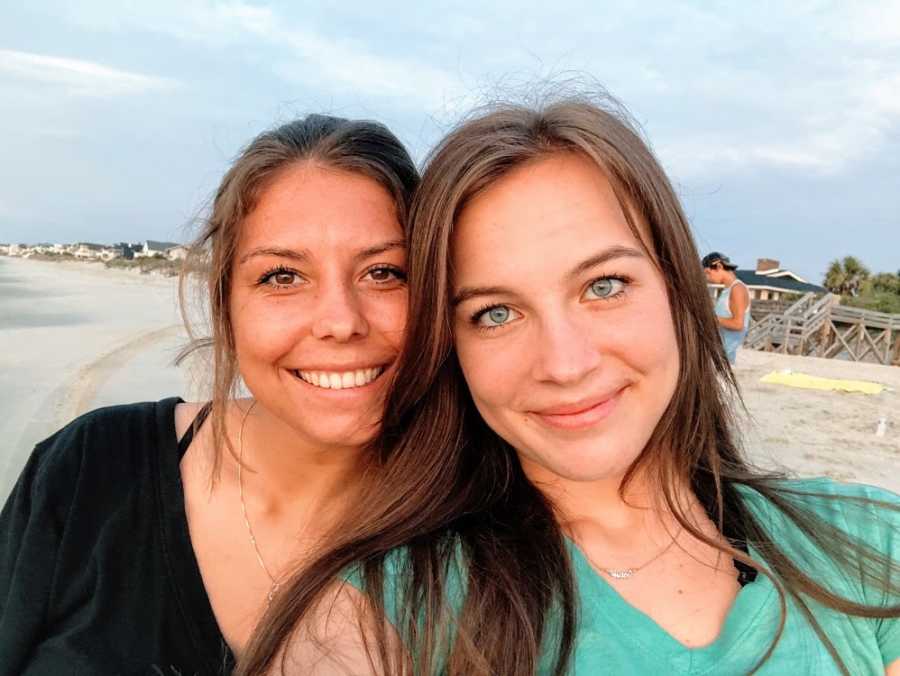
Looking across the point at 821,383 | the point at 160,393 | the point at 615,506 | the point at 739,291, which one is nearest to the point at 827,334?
the point at 821,383

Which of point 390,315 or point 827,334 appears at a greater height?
point 390,315

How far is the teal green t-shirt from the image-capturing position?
1609mm

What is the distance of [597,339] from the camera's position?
5.60ft

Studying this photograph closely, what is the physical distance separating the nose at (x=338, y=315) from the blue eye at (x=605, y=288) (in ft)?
2.34

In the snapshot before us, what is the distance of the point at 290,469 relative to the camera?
8.39 feet

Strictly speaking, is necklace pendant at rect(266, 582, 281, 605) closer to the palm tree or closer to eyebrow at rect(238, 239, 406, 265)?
eyebrow at rect(238, 239, 406, 265)

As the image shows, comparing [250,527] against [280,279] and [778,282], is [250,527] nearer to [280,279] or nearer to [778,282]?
[280,279]

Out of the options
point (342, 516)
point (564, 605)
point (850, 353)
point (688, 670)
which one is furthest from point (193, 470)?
point (850, 353)

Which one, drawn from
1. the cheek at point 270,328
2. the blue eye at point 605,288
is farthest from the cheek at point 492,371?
the cheek at point 270,328

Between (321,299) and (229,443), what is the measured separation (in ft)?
2.56

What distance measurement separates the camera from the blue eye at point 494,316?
179 cm

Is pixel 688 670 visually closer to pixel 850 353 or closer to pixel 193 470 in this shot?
pixel 193 470

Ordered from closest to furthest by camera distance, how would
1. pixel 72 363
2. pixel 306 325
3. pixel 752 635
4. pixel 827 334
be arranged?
1. pixel 752 635
2. pixel 306 325
3. pixel 72 363
4. pixel 827 334

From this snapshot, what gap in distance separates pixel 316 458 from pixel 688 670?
1.38m
